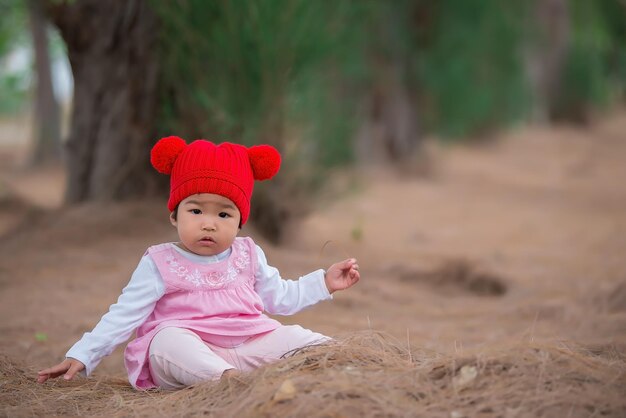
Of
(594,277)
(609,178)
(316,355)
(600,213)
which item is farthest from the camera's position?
(609,178)

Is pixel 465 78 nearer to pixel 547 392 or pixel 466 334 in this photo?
pixel 466 334

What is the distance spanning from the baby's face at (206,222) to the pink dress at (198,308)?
92mm

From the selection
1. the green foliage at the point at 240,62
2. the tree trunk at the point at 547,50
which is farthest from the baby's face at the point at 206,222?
the tree trunk at the point at 547,50

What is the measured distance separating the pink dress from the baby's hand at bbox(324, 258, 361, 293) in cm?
27

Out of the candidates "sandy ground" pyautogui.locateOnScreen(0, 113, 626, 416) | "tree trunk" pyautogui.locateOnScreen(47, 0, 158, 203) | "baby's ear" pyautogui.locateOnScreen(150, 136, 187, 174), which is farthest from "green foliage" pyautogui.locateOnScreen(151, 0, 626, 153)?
"baby's ear" pyautogui.locateOnScreen(150, 136, 187, 174)

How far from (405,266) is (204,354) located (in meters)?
4.00

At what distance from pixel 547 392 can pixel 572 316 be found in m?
2.67

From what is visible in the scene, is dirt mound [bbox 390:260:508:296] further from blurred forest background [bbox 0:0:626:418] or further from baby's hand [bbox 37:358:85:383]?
baby's hand [bbox 37:358:85:383]

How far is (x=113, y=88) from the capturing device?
644 cm

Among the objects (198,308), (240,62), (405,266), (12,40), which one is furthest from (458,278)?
(12,40)

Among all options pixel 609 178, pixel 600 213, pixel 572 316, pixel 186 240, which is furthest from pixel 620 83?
pixel 186 240

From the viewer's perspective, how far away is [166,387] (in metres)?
2.95

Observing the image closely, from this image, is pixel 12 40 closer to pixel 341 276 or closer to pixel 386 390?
pixel 341 276

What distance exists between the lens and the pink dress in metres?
2.95
